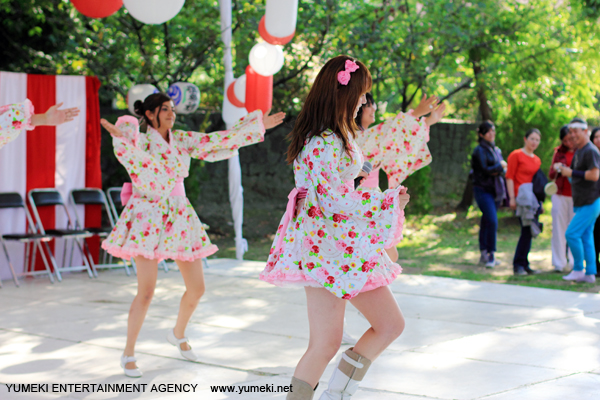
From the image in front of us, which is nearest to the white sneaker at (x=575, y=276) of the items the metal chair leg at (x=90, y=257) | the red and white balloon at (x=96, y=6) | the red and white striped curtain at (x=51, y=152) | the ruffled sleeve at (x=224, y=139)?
the ruffled sleeve at (x=224, y=139)

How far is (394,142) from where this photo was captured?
412 centimetres

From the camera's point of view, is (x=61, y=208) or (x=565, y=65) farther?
(x=565, y=65)

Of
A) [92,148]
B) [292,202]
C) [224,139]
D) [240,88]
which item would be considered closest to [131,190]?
[224,139]

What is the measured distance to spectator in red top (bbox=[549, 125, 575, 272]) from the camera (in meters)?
6.83

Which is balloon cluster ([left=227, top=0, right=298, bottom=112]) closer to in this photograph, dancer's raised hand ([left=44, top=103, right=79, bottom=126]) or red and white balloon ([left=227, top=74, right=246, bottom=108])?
red and white balloon ([left=227, top=74, right=246, bottom=108])

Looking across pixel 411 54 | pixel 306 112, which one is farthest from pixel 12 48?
pixel 306 112

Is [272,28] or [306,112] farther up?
[272,28]

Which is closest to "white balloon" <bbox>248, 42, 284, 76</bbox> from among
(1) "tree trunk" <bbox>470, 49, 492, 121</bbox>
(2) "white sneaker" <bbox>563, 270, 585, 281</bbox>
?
(2) "white sneaker" <bbox>563, 270, 585, 281</bbox>

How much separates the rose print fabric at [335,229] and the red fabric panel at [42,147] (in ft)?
16.7

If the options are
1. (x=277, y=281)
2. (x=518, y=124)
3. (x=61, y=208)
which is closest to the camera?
(x=277, y=281)

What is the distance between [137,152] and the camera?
364 cm

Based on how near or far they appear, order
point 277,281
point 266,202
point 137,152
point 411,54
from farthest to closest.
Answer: point 266,202 < point 411,54 < point 137,152 < point 277,281

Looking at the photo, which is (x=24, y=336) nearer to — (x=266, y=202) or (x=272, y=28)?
(x=272, y=28)

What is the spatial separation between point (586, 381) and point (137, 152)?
274 centimetres
